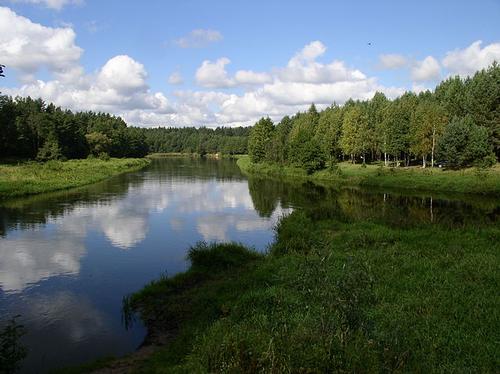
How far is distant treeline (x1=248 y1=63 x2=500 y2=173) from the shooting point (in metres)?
66.6

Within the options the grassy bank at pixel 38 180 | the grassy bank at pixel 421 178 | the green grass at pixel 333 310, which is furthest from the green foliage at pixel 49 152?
the green grass at pixel 333 310

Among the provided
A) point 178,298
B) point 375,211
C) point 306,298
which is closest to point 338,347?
point 306,298

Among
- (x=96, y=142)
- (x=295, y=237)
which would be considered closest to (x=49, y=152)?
(x=96, y=142)

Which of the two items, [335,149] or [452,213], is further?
[335,149]

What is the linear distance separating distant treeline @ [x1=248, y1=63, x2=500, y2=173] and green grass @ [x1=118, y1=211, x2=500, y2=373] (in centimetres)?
4898

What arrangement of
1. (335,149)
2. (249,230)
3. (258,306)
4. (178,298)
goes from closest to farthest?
(258,306) < (178,298) < (249,230) < (335,149)

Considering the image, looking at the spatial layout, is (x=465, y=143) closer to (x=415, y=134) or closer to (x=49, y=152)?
(x=415, y=134)

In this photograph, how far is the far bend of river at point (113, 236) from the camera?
15633 millimetres

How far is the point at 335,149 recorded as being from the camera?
103625 millimetres

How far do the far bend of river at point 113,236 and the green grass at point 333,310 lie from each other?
2.19 m

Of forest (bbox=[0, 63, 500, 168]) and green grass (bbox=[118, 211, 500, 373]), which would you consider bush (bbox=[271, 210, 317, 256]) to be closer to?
green grass (bbox=[118, 211, 500, 373])

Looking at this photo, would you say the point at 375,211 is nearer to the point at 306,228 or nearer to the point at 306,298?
the point at 306,228

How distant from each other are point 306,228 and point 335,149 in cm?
7820

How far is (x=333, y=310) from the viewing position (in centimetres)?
1116
